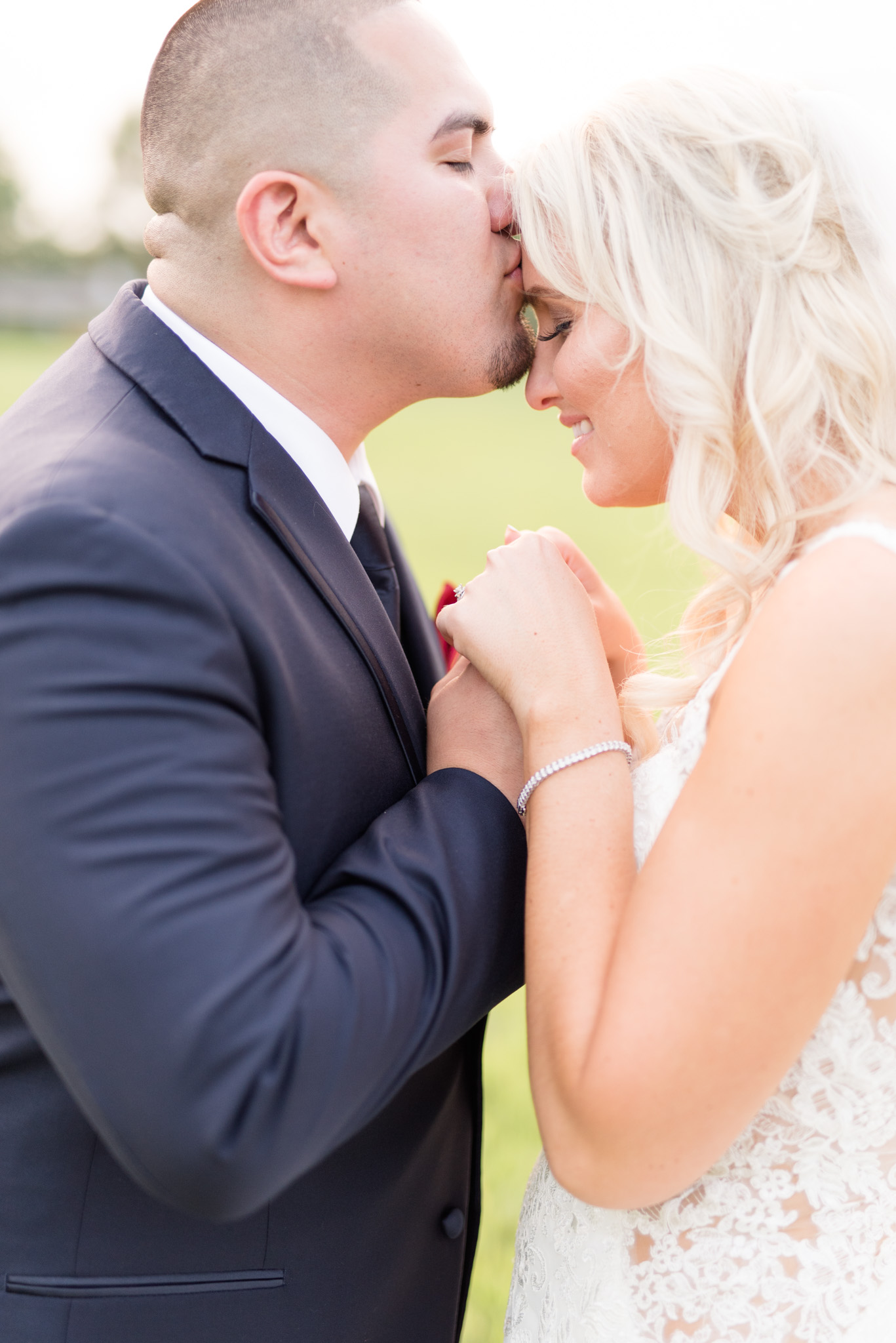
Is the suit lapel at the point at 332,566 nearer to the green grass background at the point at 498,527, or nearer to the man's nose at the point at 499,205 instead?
the green grass background at the point at 498,527

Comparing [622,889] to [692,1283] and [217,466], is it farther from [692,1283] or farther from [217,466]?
[217,466]

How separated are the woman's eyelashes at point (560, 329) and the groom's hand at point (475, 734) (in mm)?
776

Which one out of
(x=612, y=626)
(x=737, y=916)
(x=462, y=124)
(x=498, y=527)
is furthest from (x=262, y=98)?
(x=498, y=527)

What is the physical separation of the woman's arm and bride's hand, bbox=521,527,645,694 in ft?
2.82

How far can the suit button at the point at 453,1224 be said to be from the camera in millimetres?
2209

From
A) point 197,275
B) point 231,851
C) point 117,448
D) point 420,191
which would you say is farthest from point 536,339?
point 231,851

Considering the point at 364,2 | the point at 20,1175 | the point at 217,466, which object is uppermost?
the point at 364,2

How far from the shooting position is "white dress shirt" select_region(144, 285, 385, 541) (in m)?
2.21

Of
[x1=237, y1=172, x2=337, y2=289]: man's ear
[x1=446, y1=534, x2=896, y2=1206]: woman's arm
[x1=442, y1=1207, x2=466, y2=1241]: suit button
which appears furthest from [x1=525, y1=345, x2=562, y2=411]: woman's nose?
[x1=442, y1=1207, x2=466, y2=1241]: suit button

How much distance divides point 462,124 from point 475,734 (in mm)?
1367

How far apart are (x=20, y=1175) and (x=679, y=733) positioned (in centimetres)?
138

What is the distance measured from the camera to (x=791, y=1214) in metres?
1.92

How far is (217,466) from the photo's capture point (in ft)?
6.34

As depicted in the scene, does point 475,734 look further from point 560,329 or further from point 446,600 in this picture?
point 560,329
